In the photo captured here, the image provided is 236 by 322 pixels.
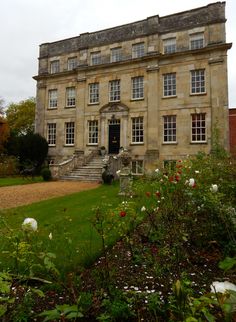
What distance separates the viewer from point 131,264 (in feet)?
15.1

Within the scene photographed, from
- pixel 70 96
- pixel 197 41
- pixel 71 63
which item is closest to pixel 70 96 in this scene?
pixel 70 96

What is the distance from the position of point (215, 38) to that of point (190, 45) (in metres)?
1.93

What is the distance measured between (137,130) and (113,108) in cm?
303

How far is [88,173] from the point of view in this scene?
20.6 meters

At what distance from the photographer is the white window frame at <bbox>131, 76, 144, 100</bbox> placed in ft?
75.2

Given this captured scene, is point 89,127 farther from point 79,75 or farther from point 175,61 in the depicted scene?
point 175,61

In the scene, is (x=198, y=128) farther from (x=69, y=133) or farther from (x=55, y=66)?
(x=55, y=66)

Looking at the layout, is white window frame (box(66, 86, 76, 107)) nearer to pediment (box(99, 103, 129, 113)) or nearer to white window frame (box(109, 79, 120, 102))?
pediment (box(99, 103, 129, 113))

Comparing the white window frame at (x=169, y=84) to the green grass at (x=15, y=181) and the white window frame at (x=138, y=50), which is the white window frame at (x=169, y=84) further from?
the green grass at (x=15, y=181)

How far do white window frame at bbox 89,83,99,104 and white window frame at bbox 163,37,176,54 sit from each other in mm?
6777

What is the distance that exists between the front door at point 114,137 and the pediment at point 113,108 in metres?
1.01

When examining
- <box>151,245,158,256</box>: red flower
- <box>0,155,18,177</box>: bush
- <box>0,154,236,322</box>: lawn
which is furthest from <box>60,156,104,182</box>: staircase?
<box>151,245,158,256</box>: red flower

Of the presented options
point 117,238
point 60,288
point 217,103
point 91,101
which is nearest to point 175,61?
point 217,103

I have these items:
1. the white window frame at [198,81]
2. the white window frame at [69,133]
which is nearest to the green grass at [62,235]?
the white window frame at [198,81]
